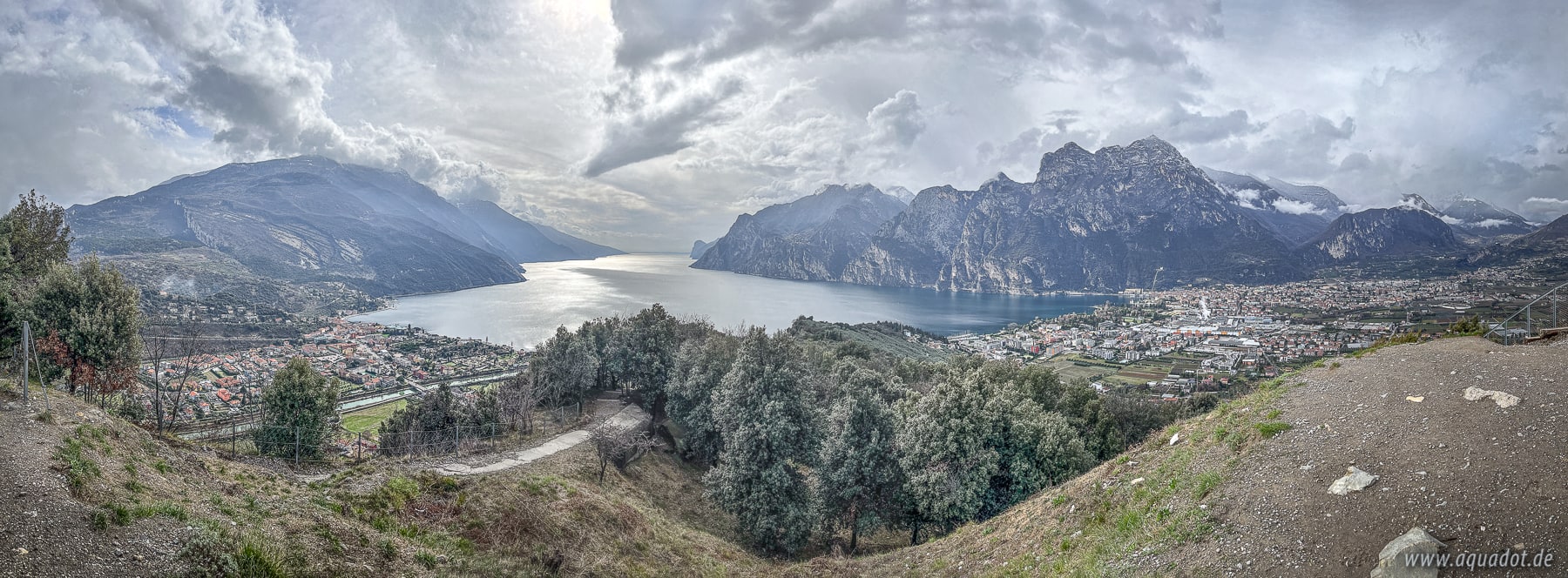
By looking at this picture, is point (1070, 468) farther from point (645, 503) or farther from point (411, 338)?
point (411, 338)

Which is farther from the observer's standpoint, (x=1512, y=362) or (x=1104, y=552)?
(x=1512, y=362)

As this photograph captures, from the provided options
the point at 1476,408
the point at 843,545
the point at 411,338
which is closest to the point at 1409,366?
the point at 1476,408

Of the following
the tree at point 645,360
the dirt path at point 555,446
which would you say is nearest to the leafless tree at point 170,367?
the dirt path at point 555,446

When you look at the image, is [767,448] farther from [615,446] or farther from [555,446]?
[555,446]

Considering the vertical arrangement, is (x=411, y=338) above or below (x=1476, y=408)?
below

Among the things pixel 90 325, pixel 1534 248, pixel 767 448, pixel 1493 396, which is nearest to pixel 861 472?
pixel 767 448

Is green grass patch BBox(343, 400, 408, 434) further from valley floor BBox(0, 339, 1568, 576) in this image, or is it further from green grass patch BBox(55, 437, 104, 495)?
green grass patch BBox(55, 437, 104, 495)
